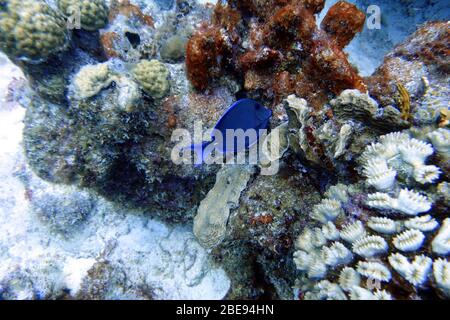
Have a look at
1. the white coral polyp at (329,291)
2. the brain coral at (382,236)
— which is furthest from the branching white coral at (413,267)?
the white coral polyp at (329,291)

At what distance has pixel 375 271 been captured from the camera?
1938 mm

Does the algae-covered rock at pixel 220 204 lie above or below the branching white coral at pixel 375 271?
above

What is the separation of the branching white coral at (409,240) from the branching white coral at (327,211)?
0.48 metres

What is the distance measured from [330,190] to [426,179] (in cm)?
71

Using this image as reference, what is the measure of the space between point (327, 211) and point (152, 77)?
7.44 ft

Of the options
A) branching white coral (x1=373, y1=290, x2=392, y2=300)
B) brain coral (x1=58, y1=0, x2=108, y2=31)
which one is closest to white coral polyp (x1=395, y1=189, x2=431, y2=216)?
branching white coral (x1=373, y1=290, x2=392, y2=300)

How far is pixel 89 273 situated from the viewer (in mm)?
3301

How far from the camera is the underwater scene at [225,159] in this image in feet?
6.97

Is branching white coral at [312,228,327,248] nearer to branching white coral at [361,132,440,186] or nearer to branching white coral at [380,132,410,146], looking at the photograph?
branching white coral at [361,132,440,186]

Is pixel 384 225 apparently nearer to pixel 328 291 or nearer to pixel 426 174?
pixel 426 174

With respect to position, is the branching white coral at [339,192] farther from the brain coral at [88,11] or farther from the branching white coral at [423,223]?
the brain coral at [88,11]
